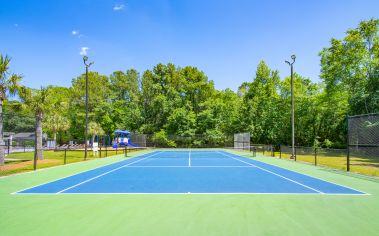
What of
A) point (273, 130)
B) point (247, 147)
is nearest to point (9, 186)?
point (247, 147)

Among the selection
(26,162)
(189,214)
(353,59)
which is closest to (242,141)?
(353,59)

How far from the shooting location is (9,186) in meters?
10.7

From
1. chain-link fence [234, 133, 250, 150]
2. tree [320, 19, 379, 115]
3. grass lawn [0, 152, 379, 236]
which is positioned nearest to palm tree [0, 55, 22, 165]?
grass lawn [0, 152, 379, 236]

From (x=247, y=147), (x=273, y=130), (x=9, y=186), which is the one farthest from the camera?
(x=273, y=130)

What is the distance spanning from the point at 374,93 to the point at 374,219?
29.7 metres

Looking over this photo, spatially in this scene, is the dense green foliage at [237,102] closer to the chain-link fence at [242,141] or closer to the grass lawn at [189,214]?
the chain-link fence at [242,141]

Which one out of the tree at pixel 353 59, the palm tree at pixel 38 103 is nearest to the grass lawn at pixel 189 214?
the palm tree at pixel 38 103

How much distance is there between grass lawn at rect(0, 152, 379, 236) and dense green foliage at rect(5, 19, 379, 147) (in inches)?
751

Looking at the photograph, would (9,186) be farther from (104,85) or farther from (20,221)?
(104,85)

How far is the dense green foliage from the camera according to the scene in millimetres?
37906

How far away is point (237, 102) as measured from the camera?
5688 centimetres

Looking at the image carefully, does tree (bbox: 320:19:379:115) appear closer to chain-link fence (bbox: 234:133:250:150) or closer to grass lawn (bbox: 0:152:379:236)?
chain-link fence (bbox: 234:133:250:150)

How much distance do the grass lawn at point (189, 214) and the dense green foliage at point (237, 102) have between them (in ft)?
62.6

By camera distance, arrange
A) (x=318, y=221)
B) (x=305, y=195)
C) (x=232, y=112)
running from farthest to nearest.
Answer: (x=232, y=112) → (x=305, y=195) → (x=318, y=221)
